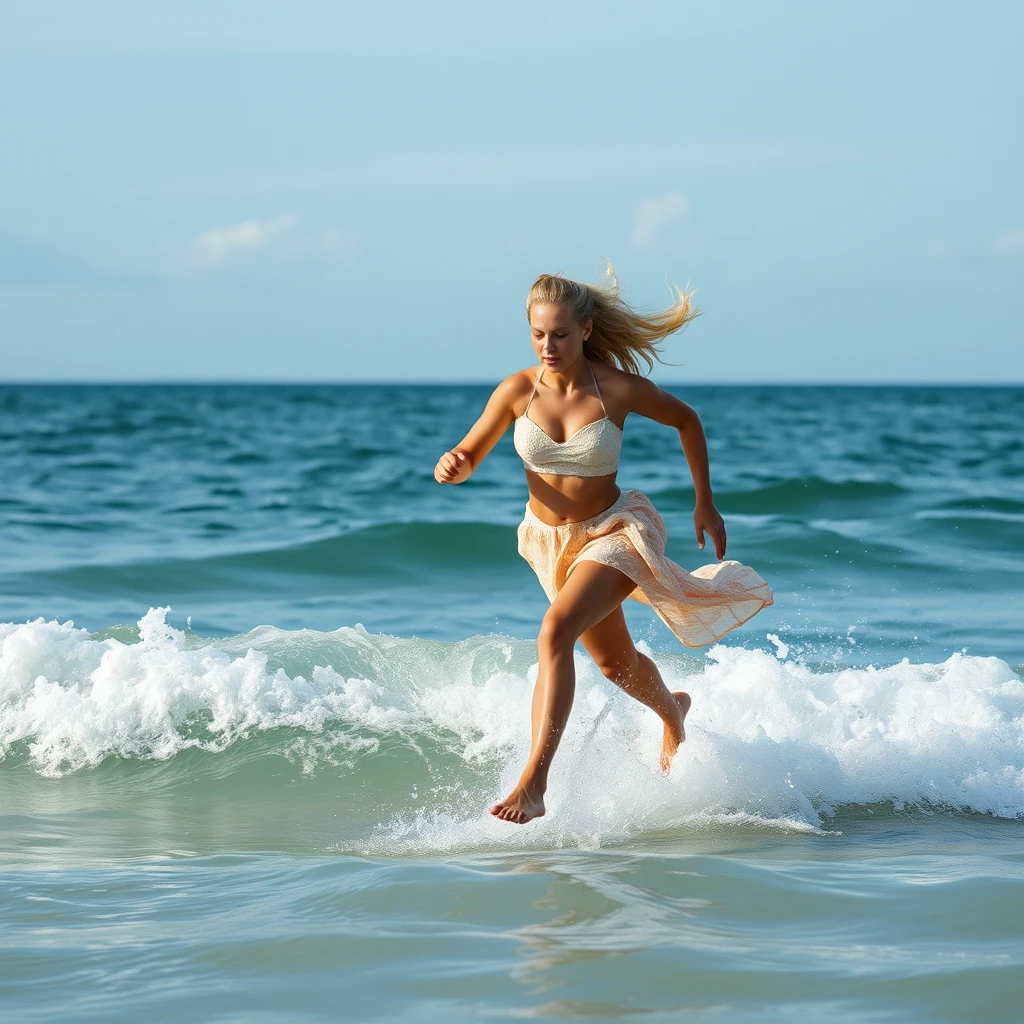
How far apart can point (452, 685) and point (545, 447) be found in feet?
8.63

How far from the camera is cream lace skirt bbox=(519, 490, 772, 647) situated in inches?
192

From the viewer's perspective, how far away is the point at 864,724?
6.36m

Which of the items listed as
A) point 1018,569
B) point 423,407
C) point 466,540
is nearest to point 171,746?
point 466,540

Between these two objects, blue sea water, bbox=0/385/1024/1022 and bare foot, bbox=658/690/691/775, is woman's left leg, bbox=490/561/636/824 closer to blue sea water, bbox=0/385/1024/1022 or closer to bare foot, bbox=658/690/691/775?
blue sea water, bbox=0/385/1024/1022

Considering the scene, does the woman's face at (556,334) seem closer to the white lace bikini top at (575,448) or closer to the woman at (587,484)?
the woman at (587,484)

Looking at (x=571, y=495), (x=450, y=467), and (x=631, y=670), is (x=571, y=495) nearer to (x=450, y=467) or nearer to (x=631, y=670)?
(x=450, y=467)

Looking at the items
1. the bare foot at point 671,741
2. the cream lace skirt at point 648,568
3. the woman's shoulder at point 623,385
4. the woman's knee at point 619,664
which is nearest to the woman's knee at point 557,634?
the cream lace skirt at point 648,568

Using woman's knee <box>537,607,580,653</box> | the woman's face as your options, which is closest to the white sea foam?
woman's knee <box>537,607,580,653</box>

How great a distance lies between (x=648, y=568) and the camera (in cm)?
490

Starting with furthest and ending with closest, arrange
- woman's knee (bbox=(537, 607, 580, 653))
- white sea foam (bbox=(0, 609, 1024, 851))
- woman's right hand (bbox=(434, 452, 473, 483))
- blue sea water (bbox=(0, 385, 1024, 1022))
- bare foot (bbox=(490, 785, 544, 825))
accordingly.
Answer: white sea foam (bbox=(0, 609, 1024, 851)) < woman's right hand (bbox=(434, 452, 473, 483)) < woman's knee (bbox=(537, 607, 580, 653)) < bare foot (bbox=(490, 785, 544, 825)) < blue sea water (bbox=(0, 385, 1024, 1022))

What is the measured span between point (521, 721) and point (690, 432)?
7.72 feet

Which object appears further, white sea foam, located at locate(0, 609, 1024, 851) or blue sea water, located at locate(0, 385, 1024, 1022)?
white sea foam, located at locate(0, 609, 1024, 851)

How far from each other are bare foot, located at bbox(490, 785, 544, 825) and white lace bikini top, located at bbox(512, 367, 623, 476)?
3.87 feet

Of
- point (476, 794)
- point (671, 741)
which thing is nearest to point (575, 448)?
point (671, 741)
